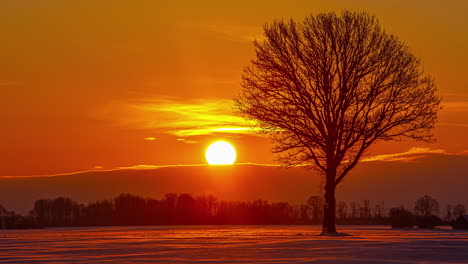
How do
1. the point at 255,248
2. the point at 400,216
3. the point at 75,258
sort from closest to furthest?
the point at 75,258 < the point at 255,248 < the point at 400,216

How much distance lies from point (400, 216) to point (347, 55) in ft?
64.2

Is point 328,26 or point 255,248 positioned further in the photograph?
point 328,26

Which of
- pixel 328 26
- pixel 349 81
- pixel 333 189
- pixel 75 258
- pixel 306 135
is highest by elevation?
pixel 328 26

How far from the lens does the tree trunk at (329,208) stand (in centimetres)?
4644

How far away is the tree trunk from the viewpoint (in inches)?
1828

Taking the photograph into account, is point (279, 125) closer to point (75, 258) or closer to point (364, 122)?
point (364, 122)

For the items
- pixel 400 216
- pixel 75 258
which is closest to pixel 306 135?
pixel 400 216

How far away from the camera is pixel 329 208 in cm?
4716

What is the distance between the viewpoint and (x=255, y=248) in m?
27.4

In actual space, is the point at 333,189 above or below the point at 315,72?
below

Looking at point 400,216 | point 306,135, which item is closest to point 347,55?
point 306,135

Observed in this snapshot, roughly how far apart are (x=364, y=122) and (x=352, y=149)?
6.25 ft

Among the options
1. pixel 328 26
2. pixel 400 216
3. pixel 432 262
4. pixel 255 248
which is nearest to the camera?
pixel 432 262

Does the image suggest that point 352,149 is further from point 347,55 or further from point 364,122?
point 347,55
